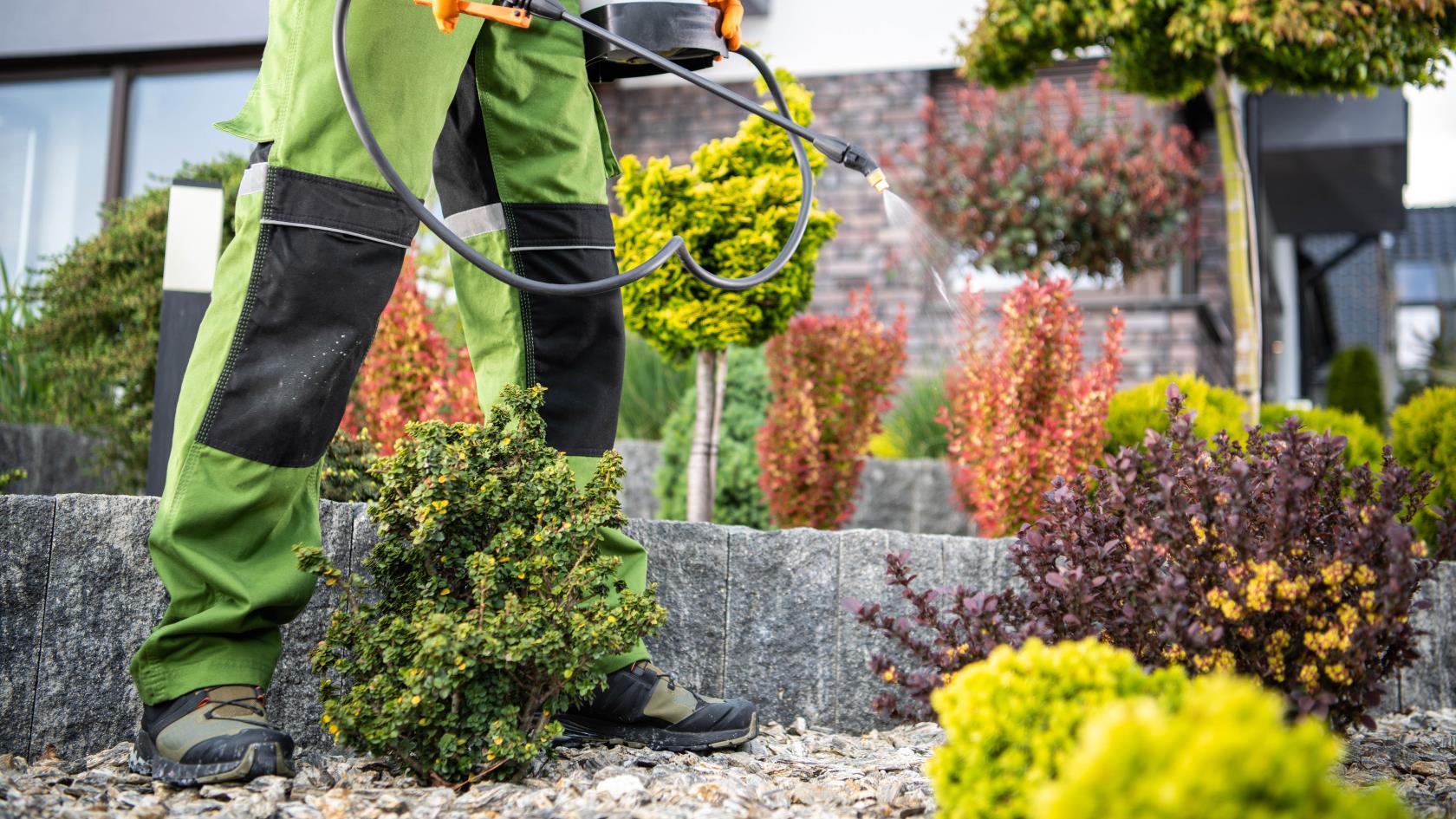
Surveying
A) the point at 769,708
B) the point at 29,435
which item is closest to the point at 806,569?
the point at 769,708

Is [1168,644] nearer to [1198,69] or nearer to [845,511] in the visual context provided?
[845,511]

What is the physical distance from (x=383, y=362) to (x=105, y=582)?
1352 millimetres

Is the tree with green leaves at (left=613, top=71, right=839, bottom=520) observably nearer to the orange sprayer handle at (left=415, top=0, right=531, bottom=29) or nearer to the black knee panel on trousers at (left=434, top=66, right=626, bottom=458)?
the black knee panel on trousers at (left=434, top=66, right=626, bottom=458)

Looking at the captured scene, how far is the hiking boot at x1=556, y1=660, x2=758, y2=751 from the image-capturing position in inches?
70.8

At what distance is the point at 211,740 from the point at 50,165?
6921mm

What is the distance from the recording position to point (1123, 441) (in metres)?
3.23

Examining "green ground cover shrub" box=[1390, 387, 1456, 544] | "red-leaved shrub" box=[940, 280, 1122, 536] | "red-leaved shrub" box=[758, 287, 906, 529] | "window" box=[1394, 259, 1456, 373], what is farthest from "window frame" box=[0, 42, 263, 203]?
"window" box=[1394, 259, 1456, 373]

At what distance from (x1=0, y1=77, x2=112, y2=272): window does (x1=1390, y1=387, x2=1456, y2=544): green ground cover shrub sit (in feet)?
23.3

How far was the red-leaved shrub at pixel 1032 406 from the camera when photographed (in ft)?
9.55

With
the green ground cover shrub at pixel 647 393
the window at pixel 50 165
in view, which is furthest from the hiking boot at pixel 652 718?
the window at pixel 50 165

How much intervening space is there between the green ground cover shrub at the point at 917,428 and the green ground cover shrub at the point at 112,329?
9.62ft

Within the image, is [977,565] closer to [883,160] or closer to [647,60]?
[647,60]

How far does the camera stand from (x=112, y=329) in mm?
3947

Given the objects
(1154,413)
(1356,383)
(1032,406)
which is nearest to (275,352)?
(1032,406)
